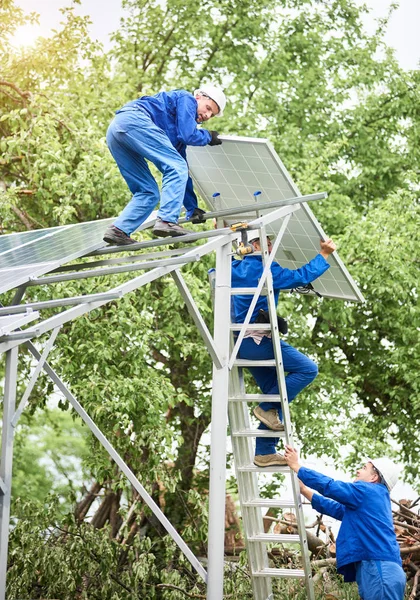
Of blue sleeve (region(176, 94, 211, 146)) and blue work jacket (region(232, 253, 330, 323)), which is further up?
blue sleeve (region(176, 94, 211, 146))

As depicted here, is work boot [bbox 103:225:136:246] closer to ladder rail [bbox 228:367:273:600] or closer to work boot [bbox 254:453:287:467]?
ladder rail [bbox 228:367:273:600]

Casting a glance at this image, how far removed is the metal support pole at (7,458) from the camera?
18.1 ft

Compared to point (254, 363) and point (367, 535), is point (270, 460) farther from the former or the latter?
point (367, 535)

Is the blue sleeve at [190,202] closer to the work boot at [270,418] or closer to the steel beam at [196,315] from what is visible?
the steel beam at [196,315]

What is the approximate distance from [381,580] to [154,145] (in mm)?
3098

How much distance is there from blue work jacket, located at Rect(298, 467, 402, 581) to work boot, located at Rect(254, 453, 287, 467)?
823 mm

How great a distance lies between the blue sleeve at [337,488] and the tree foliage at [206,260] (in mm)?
2911

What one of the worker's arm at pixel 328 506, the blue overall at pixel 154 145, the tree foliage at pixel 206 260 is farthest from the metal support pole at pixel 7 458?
the tree foliage at pixel 206 260

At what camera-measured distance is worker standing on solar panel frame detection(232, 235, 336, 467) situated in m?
6.66

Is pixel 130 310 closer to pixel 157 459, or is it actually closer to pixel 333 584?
pixel 157 459

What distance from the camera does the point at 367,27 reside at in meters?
15.7

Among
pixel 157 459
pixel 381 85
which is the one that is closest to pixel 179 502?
pixel 157 459

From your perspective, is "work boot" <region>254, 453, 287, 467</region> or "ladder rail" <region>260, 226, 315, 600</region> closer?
"ladder rail" <region>260, 226, 315, 600</region>

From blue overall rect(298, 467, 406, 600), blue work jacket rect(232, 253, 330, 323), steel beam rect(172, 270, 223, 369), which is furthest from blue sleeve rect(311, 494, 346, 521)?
blue work jacket rect(232, 253, 330, 323)
